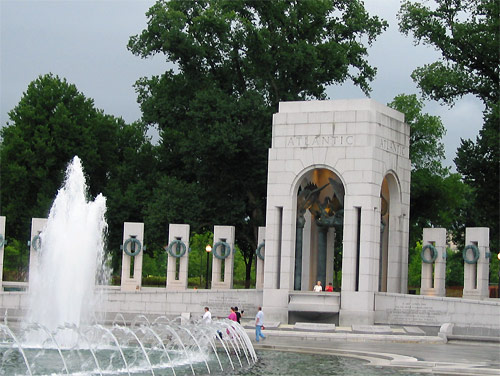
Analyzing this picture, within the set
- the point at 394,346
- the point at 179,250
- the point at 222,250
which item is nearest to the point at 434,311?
the point at 394,346

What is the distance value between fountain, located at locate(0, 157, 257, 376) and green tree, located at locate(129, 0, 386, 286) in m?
17.2

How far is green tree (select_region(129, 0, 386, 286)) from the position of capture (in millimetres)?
48125

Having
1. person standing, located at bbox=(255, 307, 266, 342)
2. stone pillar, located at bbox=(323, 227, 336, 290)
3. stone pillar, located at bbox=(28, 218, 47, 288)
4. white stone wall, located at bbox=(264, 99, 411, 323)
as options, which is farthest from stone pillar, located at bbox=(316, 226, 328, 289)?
stone pillar, located at bbox=(28, 218, 47, 288)

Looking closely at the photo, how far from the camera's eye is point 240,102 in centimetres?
4809

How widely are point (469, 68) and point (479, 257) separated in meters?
15.8

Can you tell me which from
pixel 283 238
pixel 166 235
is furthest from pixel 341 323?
pixel 166 235

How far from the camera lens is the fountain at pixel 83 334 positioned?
21.6 m

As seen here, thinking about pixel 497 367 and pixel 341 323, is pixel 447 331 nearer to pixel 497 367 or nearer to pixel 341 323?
pixel 341 323

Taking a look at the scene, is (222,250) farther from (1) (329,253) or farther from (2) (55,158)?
(2) (55,158)

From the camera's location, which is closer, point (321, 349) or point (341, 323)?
point (321, 349)

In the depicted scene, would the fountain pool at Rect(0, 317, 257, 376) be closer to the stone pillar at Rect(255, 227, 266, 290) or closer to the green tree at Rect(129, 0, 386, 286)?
the stone pillar at Rect(255, 227, 266, 290)

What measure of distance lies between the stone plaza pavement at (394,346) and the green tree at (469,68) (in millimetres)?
17331

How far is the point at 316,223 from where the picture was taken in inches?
1474

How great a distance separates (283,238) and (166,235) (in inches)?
582
